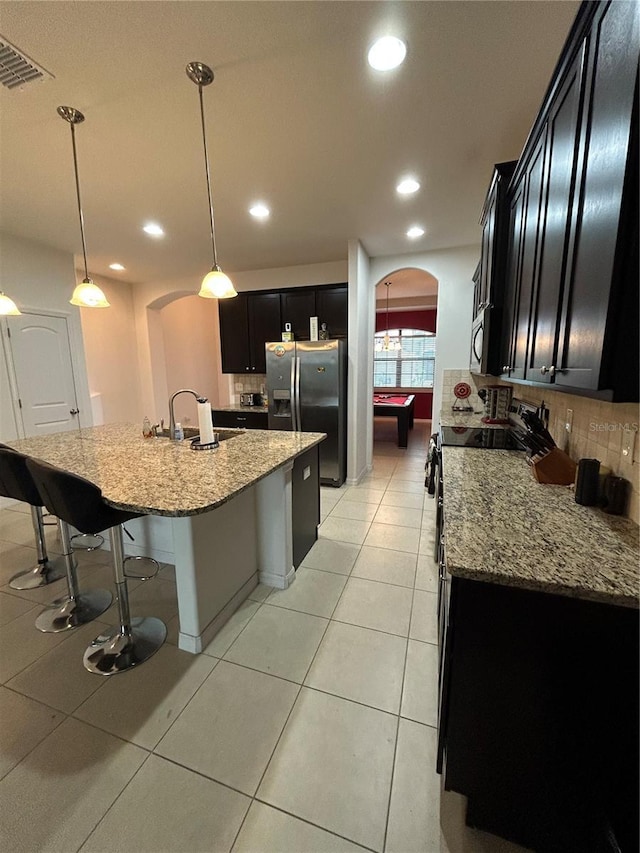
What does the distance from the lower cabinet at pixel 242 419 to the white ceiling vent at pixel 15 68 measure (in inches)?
132

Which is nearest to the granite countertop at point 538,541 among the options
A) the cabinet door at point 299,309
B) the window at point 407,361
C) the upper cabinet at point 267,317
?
the upper cabinet at point 267,317

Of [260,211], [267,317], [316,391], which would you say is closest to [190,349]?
[267,317]

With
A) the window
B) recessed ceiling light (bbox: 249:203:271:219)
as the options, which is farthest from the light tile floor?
the window

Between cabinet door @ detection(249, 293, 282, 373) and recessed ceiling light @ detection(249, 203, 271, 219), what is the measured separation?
5.01 feet

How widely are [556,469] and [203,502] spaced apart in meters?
1.54

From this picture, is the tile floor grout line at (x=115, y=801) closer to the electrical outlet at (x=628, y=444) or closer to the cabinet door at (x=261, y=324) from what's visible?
the electrical outlet at (x=628, y=444)

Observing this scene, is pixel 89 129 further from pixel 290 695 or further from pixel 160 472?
pixel 290 695

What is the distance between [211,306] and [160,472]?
6121mm

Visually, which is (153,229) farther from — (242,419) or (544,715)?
(544,715)

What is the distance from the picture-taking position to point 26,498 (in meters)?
1.73

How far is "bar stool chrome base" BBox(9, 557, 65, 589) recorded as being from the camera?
88.7 inches

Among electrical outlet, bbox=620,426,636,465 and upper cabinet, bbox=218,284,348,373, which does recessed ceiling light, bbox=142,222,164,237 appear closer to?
upper cabinet, bbox=218,284,348,373

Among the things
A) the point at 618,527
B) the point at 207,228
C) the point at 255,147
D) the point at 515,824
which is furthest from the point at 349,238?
the point at 515,824

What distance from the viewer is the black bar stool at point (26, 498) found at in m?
1.63
